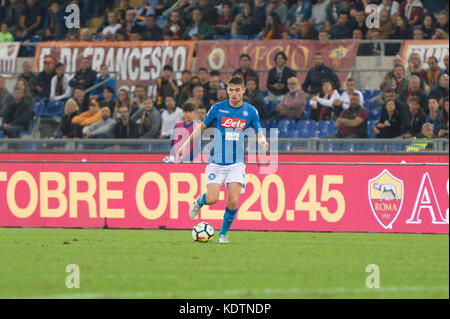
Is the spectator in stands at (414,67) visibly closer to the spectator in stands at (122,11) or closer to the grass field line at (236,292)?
the spectator in stands at (122,11)

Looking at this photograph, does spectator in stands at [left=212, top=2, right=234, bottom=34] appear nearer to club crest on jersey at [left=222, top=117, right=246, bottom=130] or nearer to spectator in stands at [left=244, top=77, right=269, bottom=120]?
spectator in stands at [left=244, top=77, right=269, bottom=120]

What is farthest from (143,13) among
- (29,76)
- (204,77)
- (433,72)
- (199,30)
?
(433,72)

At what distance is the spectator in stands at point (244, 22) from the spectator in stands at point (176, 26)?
Result: 1.32 metres

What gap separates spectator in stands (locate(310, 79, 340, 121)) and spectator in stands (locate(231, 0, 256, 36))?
4.20m

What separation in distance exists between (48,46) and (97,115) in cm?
488

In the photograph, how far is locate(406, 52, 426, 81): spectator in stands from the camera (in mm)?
17656

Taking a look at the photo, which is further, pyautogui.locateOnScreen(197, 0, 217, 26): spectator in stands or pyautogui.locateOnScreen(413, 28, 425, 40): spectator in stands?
pyautogui.locateOnScreen(197, 0, 217, 26): spectator in stands

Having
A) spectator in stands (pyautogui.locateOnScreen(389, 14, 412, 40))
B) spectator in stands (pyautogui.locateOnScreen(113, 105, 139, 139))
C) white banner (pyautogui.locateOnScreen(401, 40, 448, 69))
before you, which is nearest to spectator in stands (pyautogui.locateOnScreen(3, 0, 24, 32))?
spectator in stands (pyautogui.locateOnScreen(113, 105, 139, 139))

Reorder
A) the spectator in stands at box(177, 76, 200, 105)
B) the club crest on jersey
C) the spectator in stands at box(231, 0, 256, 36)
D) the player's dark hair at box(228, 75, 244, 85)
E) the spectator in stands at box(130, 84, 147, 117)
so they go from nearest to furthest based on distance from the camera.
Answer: the player's dark hair at box(228, 75, 244, 85) → the club crest on jersey → the spectator in stands at box(177, 76, 200, 105) → the spectator in stands at box(130, 84, 147, 117) → the spectator in stands at box(231, 0, 256, 36)

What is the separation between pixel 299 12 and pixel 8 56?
25.7 feet

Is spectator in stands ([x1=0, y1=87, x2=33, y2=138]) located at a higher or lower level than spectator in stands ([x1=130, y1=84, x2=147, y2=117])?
lower

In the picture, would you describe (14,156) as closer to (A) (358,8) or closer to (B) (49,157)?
(B) (49,157)

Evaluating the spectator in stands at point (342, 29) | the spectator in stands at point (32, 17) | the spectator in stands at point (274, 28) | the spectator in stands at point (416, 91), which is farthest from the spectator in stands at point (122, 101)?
the spectator in stands at point (32, 17)

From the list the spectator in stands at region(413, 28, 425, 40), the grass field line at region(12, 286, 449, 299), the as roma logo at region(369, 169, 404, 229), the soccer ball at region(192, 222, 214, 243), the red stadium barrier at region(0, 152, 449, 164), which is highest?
the spectator in stands at region(413, 28, 425, 40)
